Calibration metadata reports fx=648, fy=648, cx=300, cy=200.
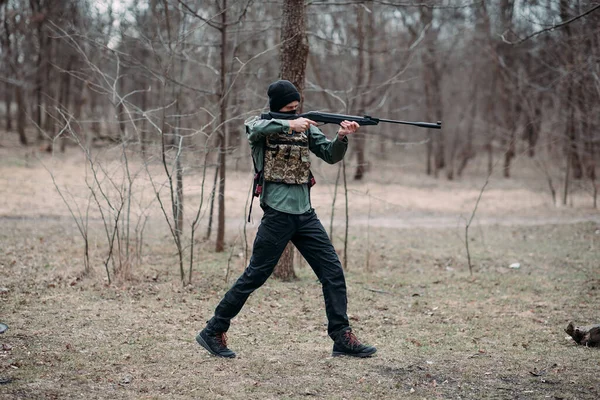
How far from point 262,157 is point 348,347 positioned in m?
1.57

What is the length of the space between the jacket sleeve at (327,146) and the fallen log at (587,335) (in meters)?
2.59

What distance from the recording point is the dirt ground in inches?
171

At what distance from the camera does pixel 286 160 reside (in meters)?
4.75

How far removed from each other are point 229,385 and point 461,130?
1112 inches

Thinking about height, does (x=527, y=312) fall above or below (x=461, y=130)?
below

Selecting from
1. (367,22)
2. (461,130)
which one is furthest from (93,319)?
(461,130)

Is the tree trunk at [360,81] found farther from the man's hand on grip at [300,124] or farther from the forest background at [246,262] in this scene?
the man's hand on grip at [300,124]

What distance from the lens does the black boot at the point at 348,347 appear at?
4.90 meters

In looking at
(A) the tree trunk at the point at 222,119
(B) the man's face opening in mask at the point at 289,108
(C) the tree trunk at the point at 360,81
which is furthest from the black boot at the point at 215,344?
(A) the tree trunk at the point at 222,119

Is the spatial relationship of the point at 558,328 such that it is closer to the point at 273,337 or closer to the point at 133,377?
the point at 273,337

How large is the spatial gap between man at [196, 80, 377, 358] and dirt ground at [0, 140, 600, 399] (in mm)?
238

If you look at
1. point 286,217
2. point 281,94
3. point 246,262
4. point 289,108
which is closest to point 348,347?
point 286,217

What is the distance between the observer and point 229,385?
4289 millimetres

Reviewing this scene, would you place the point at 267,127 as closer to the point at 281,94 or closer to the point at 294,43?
the point at 281,94
